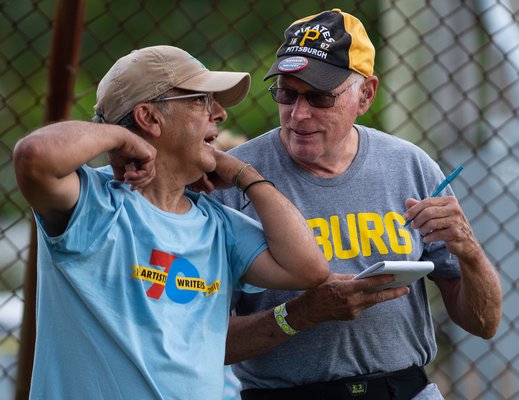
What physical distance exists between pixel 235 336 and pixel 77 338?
657 mm

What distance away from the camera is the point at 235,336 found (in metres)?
3.07

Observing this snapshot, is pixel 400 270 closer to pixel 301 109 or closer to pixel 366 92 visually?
pixel 301 109

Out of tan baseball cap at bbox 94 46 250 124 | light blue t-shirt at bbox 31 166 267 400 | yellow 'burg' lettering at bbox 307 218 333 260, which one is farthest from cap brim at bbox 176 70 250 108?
yellow 'burg' lettering at bbox 307 218 333 260

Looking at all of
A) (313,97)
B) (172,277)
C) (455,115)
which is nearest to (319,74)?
(313,97)

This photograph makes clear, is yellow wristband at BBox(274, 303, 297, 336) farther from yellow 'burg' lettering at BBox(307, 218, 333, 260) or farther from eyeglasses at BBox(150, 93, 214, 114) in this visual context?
eyeglasses at BBox(150, 93, 214, 114)

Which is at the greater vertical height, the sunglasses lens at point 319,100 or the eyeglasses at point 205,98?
the eyeglasses at point 205,98

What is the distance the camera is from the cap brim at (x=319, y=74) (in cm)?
310

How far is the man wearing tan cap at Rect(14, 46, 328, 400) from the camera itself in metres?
2.50

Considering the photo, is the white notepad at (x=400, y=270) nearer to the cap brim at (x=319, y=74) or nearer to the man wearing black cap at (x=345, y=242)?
the man wearing black cap at (x=345, y=242)

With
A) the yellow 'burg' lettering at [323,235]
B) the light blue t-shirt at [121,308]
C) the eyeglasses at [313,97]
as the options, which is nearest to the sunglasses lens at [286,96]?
the eyeglasses at [313,97]

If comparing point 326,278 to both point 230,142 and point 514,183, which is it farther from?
point 514,183

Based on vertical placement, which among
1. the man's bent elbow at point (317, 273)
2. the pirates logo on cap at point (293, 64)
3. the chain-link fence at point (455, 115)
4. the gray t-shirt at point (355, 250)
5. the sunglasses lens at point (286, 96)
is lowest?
the chain-link fence at point (455, 115)

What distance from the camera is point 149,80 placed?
2.73 m

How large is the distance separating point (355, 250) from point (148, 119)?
0.73m
